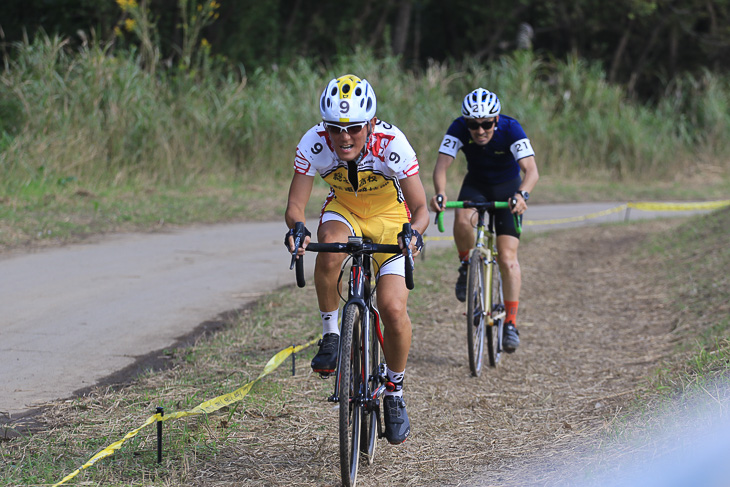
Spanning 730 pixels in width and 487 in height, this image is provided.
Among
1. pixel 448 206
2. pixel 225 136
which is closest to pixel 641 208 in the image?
pixel 225 136

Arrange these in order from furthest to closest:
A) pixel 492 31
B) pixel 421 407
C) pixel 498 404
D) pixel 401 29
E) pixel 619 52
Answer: pixel 492 31 < pixel 619 52 < pixel 401 29 < pixel 498 404 < pixel 421 407

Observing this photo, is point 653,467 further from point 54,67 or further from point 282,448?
point 54,67

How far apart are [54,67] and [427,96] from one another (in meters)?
8.63

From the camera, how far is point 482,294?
21.7 ft

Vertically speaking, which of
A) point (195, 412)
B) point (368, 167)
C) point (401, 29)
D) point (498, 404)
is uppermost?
point (401, 29)

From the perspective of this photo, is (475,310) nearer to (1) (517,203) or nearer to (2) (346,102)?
(1) (517,203)

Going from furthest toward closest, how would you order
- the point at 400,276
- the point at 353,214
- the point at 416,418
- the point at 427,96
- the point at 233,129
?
the point at 427,96
the point at 233,129
the point at 416,418
the point at 353,214
the point at 400,276

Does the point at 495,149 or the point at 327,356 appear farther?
the point at 495,149

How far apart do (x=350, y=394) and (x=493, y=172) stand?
3277 millimetres

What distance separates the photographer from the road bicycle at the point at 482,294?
634cm

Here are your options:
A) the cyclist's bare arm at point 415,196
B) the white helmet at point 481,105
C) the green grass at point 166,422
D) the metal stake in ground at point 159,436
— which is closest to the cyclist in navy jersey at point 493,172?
the white helmet at point 481,105

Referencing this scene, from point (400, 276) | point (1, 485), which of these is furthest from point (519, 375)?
point (1, 485)

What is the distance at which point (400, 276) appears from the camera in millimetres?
4414

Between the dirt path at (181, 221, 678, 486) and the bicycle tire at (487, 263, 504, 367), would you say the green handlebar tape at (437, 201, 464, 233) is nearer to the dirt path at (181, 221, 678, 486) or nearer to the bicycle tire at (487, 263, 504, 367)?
the bicycle tire at (487, 263, 504, 367)
